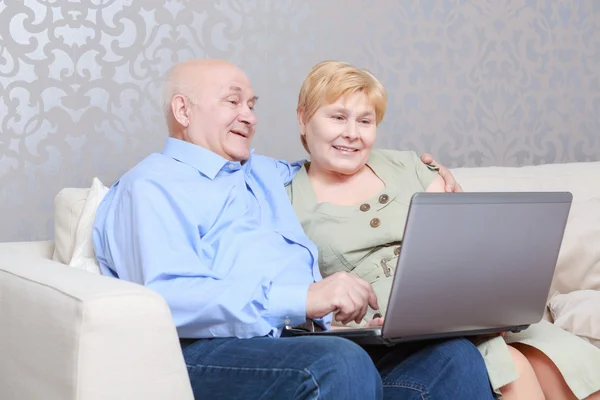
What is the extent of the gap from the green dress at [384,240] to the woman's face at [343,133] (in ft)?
0.28

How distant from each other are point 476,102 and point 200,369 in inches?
83.0

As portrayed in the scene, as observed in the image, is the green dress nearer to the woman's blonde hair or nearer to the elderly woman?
the elderly woman

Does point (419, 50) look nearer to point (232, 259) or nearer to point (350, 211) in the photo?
point (350, 211)

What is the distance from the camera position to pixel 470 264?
1463 mm

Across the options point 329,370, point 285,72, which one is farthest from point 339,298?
point 285,72

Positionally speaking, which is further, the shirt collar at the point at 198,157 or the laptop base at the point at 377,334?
Result: the shirt collar at the point at 198,157

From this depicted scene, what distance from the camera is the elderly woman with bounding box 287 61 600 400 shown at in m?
1.88

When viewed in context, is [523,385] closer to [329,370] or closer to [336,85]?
[329,370]

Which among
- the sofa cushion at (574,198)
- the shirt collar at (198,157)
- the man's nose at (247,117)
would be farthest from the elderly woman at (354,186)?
the sofa cushion at (574,198)

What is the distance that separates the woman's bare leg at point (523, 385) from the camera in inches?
65.1

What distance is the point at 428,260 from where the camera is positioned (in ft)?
4.66

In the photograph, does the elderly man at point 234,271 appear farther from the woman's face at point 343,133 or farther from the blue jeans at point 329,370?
the woman's face at point 343,133

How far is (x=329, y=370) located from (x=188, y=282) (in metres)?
0.35

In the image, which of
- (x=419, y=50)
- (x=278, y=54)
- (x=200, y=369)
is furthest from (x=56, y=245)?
(x=419, y=50)
